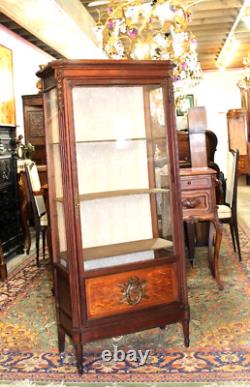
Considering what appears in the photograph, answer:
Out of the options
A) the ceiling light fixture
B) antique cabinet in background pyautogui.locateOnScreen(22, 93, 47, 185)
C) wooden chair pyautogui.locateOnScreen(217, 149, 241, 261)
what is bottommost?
wooden chair pyautogui.locateOnScreen(217, 149, 241, 261)

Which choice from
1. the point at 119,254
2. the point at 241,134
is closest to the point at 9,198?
the point at 119,254

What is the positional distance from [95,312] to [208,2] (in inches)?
223

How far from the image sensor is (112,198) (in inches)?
106

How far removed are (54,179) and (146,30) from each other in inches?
108

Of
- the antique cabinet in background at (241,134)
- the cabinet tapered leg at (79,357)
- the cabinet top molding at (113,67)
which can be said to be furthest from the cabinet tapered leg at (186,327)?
the antique cabinet in background at (241,134)

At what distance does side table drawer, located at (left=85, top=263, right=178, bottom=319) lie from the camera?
249 cm

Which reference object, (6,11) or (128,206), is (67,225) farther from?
(6,11)

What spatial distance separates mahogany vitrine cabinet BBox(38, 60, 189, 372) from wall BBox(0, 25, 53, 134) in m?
4.60

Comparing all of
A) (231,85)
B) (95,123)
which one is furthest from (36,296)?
(231,85)

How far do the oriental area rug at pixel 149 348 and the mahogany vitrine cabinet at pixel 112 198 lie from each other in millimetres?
136

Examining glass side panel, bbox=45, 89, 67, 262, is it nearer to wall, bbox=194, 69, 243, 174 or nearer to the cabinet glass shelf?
the cabinet glass shelf

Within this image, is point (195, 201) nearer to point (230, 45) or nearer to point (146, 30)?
point (146, 30)

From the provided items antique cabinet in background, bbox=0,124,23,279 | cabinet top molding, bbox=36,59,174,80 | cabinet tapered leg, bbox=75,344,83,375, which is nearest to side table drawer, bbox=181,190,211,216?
cabinet top molding, bbox=36,59,174,80

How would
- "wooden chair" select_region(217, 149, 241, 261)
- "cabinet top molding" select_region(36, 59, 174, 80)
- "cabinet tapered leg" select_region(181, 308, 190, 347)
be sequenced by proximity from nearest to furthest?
"cabinet top molding" select_region(36, 59, 174, 80) → "cabinet tapered leg" select_region(181, 308, 190, 347) → "wooden chair" select_region(217, 149, 241, 261)
